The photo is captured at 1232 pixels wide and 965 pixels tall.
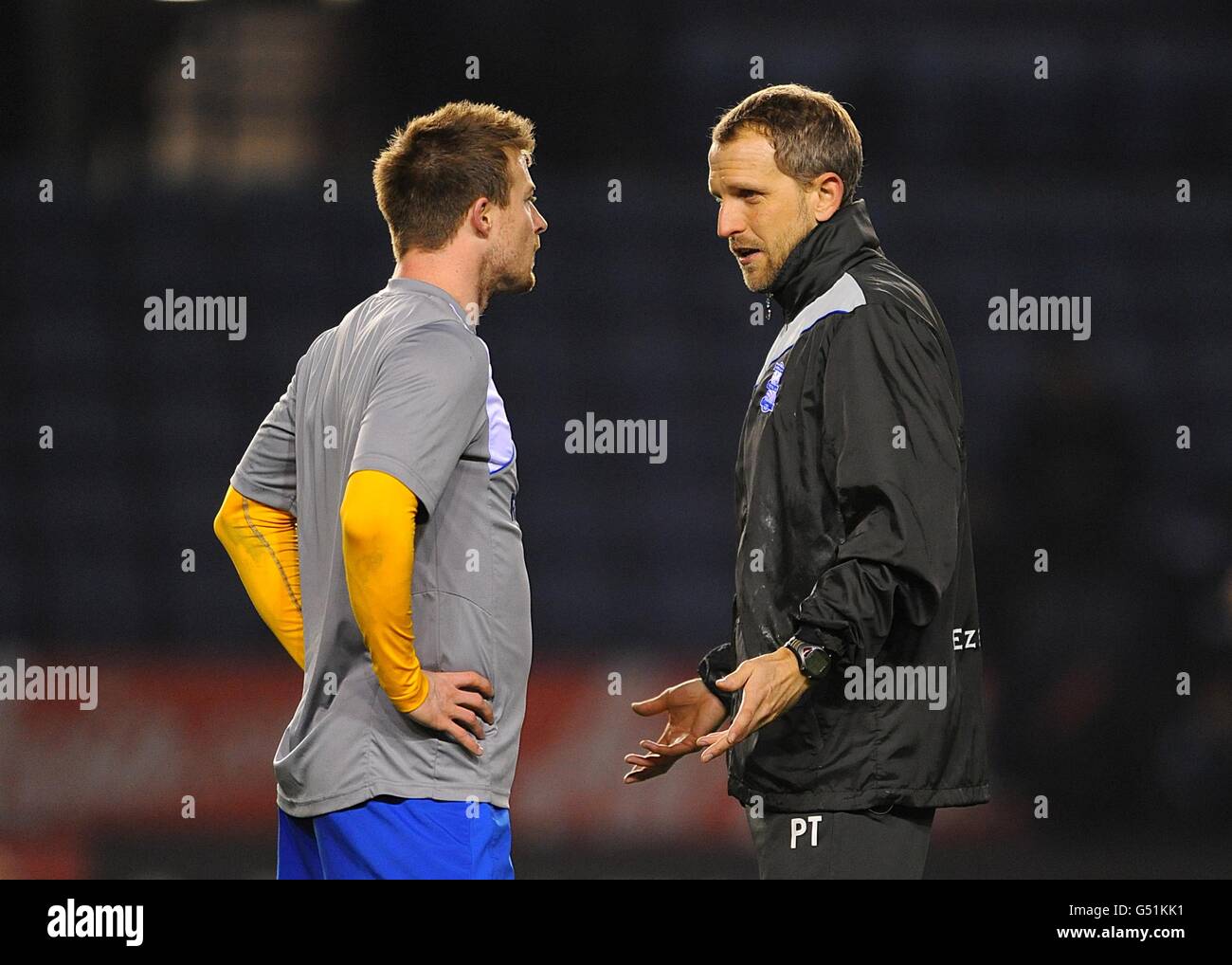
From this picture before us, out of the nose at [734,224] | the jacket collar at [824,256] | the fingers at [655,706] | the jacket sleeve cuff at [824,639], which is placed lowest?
the fingers at [655,706]

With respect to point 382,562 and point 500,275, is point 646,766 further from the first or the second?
point 500,275

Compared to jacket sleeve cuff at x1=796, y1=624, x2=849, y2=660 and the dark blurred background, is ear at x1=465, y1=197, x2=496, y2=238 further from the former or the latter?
the dark blurred background

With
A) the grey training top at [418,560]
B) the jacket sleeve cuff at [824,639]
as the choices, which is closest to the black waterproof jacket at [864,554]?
the jacket sleeve cuff at [824,639]

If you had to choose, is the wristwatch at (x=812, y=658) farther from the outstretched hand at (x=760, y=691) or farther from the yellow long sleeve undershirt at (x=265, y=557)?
the yellow long sleeve undershirt at (x=265, y=557)

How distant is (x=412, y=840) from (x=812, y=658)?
57cm

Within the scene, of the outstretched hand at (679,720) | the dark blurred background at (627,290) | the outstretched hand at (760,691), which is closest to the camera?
the outstretched hand at (760,691)

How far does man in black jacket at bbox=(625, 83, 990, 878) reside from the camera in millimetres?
1821

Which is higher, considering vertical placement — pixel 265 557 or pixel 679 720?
pixel 265 557

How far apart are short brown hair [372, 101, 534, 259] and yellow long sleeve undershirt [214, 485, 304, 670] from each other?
1.43 feet

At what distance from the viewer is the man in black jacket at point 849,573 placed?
71.7 inches

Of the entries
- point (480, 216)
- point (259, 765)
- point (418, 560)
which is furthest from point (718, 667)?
point (259, 765)

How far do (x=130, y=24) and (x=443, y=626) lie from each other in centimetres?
426

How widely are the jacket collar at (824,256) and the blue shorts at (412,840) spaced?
802mm

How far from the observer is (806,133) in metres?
2.05
